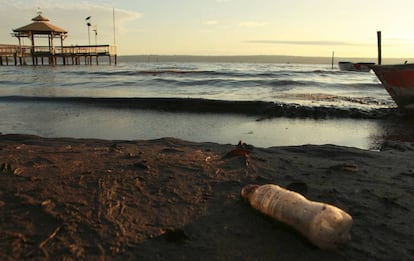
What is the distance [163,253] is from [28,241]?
3.39 feet

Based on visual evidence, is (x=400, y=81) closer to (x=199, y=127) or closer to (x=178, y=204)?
(x=199, y=127)

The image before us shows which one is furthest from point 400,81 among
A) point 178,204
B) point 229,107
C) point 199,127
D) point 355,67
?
point 355,67

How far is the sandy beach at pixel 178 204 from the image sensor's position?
2.72 meters

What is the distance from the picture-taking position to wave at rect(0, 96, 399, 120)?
11.2m

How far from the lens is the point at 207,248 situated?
2.77m

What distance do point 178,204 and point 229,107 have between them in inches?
365

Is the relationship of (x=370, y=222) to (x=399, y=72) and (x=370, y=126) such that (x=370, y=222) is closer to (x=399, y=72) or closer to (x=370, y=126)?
(x=370, y=126)

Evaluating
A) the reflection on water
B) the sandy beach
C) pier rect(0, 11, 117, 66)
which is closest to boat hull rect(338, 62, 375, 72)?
pier rect(0, 11, 117, 66)

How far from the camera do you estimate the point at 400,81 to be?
37.4ft

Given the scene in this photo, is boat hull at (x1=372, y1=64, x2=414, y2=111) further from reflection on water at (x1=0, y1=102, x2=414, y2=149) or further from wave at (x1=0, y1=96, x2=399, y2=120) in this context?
reflection on water at (x1=0, y1=102, x2=414, y2=149)

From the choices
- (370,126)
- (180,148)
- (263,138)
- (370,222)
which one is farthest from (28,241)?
(370,126)

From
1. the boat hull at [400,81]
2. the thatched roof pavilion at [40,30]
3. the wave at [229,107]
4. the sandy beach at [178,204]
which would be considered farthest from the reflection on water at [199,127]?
the thatched roof pavilion at [40,30]

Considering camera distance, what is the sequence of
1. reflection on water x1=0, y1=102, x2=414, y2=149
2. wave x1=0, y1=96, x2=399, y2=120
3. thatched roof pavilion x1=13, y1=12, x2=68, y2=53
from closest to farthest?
1. reflection on water x1=0, y1=102, x2=414, y2=149
2. wave x1=0, y1=96, x2=399, y2=120
3. thatched roof pavilion x1=13, y1=12, x2=68, y2=53

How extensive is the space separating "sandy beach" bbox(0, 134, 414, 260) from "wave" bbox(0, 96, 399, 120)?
20.0ft
